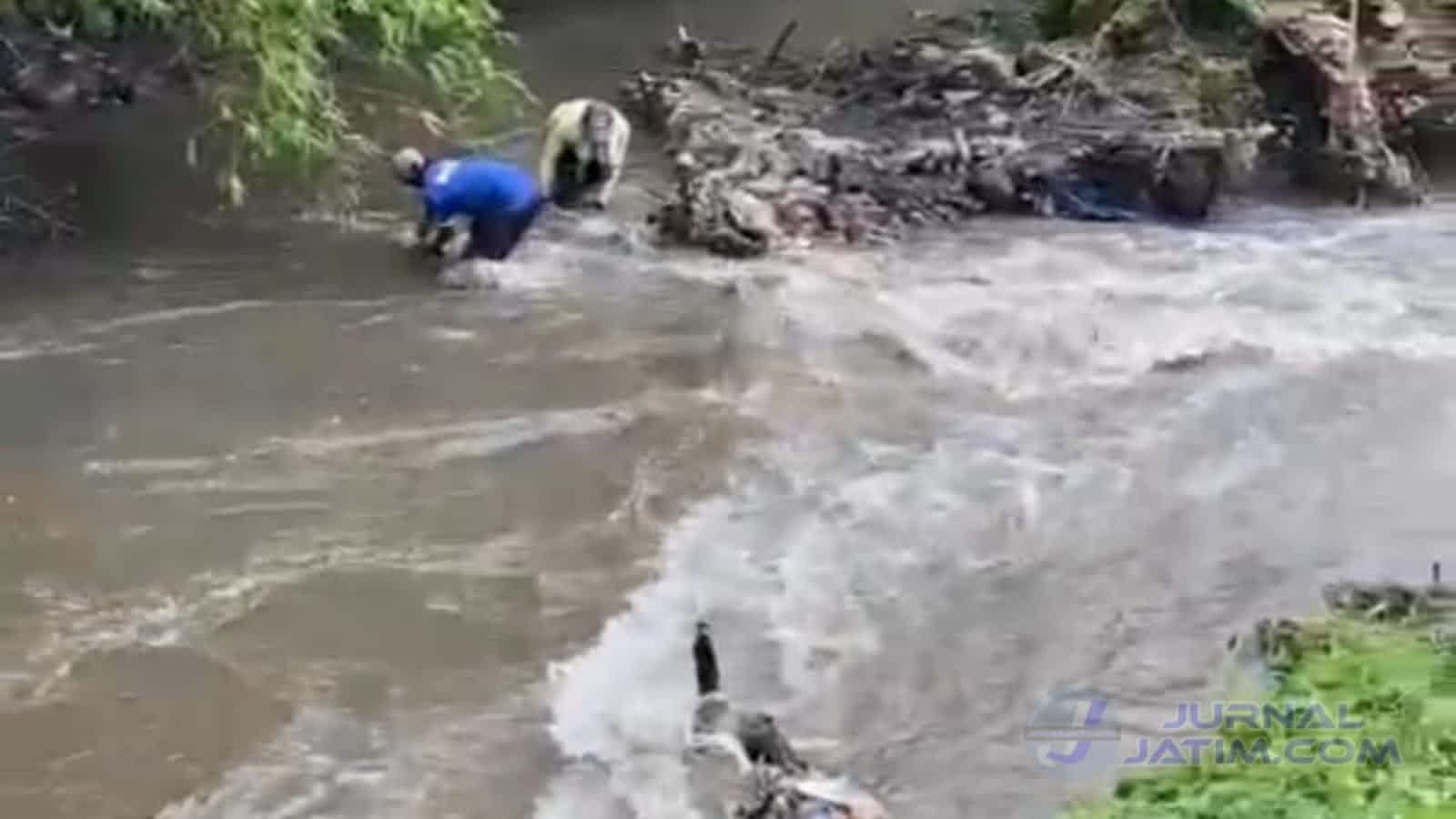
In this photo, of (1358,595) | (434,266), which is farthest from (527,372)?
(1358,595)

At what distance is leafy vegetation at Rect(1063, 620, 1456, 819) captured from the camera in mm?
5168

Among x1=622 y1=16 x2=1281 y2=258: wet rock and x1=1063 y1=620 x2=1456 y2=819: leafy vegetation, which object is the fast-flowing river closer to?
x1=622 y1=16 x2=1281 y2=258: wet rock

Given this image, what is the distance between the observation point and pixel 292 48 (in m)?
10.9

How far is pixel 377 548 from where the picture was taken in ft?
27.2

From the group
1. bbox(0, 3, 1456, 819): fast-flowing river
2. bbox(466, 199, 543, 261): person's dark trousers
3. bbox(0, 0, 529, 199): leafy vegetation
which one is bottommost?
bbox(0, 3, 1456, 819): fast-flowing river

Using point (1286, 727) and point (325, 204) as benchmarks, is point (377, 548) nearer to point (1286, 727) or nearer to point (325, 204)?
point (1286, 727)

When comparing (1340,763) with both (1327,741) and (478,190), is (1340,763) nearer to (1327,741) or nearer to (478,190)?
(1327,741)

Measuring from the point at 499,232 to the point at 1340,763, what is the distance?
724 centimetres

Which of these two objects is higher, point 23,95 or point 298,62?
point 298,62

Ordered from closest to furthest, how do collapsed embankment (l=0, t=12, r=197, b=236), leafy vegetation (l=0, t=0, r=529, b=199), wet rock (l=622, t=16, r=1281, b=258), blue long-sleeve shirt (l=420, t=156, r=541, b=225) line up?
leafy vegetation (l=0, t=0, r=529, b=199) → blue long-sleeve shirt (l=420, t=156, r=541, b=225) → wet rock (l=622, t=16, r=1281, b=258) → collapsed embankment (l=0, t=12, r=197, b=236)

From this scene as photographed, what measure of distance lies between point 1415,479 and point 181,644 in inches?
192

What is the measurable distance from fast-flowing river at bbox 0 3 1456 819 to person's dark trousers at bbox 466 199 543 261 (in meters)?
0.17
